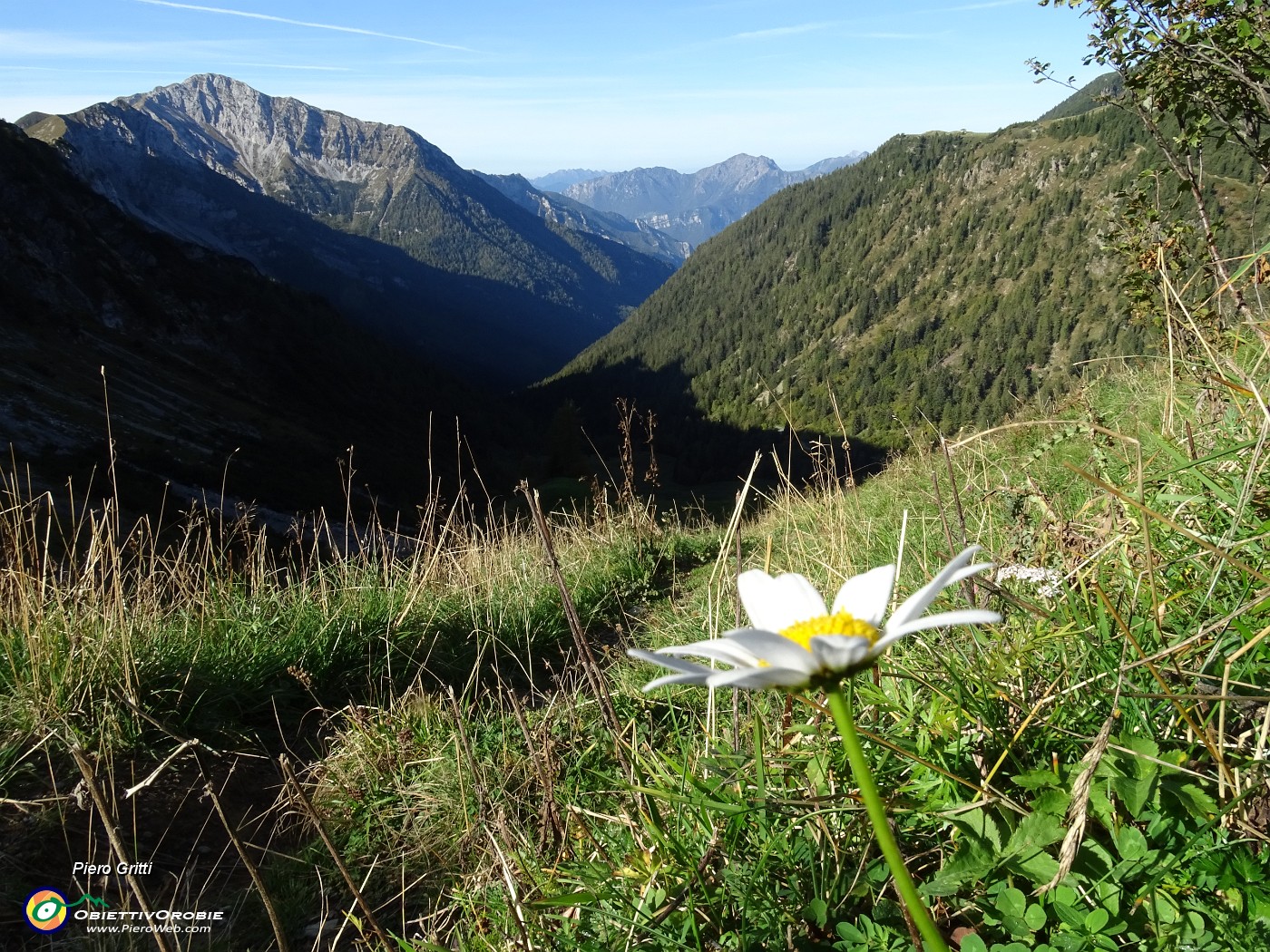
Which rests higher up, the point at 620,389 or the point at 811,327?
the point at 811,327

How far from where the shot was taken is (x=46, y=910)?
245 centimetres

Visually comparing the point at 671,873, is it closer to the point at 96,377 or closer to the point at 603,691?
the point at 603,691

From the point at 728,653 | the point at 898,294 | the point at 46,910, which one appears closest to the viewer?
the point at 728,653

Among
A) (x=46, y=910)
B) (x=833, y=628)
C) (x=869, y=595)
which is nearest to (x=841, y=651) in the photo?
(x=833, y=628)

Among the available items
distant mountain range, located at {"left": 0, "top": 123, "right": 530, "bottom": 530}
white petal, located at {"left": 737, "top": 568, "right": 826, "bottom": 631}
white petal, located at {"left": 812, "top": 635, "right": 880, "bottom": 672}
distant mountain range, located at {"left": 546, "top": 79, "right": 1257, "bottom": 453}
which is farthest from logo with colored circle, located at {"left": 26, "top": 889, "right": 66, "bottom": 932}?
distant mountain range, located at {"left": 546, "top": 79, "right": 1257, "bottom": 453}

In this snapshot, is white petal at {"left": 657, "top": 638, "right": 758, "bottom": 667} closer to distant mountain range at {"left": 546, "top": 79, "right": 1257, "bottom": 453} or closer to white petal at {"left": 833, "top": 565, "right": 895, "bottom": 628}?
white petal at {"left": 833, "top": 565, "right": 895, "bottom": 628}

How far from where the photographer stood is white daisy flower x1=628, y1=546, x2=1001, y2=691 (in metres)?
0.66

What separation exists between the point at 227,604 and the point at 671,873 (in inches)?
143

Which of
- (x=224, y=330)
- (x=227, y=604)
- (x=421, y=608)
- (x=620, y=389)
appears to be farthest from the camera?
(x=620, y=389)

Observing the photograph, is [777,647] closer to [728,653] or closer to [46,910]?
[728,653]

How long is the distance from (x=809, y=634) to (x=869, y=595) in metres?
0.16

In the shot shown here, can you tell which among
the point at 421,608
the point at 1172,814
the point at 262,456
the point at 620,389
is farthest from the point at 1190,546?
the point at 620,389

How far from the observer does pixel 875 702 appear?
1.83 m

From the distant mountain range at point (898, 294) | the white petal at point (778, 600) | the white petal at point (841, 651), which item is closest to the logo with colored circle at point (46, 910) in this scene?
the white petal at point (778, 600)
